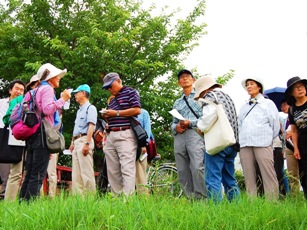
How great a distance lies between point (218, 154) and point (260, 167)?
0.67 m

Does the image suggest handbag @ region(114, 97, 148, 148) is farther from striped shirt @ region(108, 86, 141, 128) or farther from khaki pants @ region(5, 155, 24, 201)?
khaki pants @ region(5, 155, 24, 201)

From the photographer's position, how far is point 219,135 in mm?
4840

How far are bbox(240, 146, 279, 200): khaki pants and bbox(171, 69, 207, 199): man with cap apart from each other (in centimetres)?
54

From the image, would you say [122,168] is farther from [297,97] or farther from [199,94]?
[297,97]

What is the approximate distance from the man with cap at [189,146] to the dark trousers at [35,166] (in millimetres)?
1636

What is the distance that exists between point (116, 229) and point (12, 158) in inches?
120

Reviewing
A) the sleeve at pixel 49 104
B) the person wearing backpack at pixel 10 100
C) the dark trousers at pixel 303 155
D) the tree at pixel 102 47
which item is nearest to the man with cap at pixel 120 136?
the sleeve at pixel 49 104

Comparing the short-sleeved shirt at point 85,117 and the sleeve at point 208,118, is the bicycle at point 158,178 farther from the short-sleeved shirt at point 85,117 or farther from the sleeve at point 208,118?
the sleeve at point 208,118

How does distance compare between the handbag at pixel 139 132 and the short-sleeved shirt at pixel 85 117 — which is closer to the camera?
the handbag at pixel 139 132

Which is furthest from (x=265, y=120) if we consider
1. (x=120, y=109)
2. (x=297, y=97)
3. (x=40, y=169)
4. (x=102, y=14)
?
(x=102, y=14)

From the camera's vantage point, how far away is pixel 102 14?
44.4 feet

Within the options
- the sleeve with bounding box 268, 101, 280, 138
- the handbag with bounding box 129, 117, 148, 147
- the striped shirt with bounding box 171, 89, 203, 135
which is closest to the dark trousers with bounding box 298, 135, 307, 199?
the sleeve with bounding box 268, 101, 280, 138

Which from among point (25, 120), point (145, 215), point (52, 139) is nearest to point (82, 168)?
point (52, 139)

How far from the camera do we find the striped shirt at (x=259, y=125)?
5.41m
